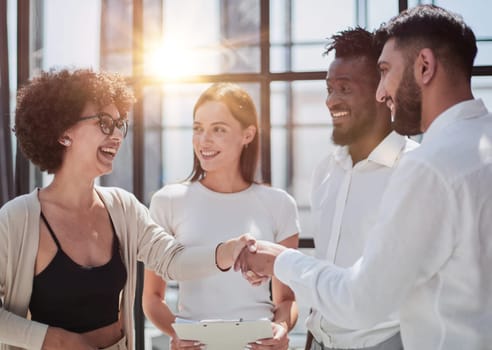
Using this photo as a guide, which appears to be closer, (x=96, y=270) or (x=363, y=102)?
(x=96, y=270)

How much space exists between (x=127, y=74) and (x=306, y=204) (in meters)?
1.09

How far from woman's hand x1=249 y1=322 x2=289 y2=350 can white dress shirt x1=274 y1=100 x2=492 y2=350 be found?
0.67 meters

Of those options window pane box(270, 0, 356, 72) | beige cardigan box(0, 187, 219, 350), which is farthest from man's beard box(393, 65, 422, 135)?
window pane box(270, 0, 356, 72)

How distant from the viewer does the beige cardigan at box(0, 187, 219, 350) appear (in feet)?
5.48

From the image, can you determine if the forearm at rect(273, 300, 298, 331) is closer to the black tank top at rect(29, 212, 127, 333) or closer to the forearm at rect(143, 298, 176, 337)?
the forearm at rect(143, 298, 176, 337)

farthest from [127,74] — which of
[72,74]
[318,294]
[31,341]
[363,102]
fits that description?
[318,294]

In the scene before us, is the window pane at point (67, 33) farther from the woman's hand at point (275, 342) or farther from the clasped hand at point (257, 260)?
the woman's hand at point (275, 342)

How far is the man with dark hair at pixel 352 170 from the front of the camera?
1.86 metres

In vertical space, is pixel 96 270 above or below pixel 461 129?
below

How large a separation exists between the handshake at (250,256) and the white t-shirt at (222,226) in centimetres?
14

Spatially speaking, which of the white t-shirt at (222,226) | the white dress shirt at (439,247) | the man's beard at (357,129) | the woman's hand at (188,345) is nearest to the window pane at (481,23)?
the man's beard at (357,129)

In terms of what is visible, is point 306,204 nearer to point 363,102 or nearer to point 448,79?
point 363,102

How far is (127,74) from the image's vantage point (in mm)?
2992

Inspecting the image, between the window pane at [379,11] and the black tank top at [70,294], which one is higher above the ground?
the window pane at [379,11]
